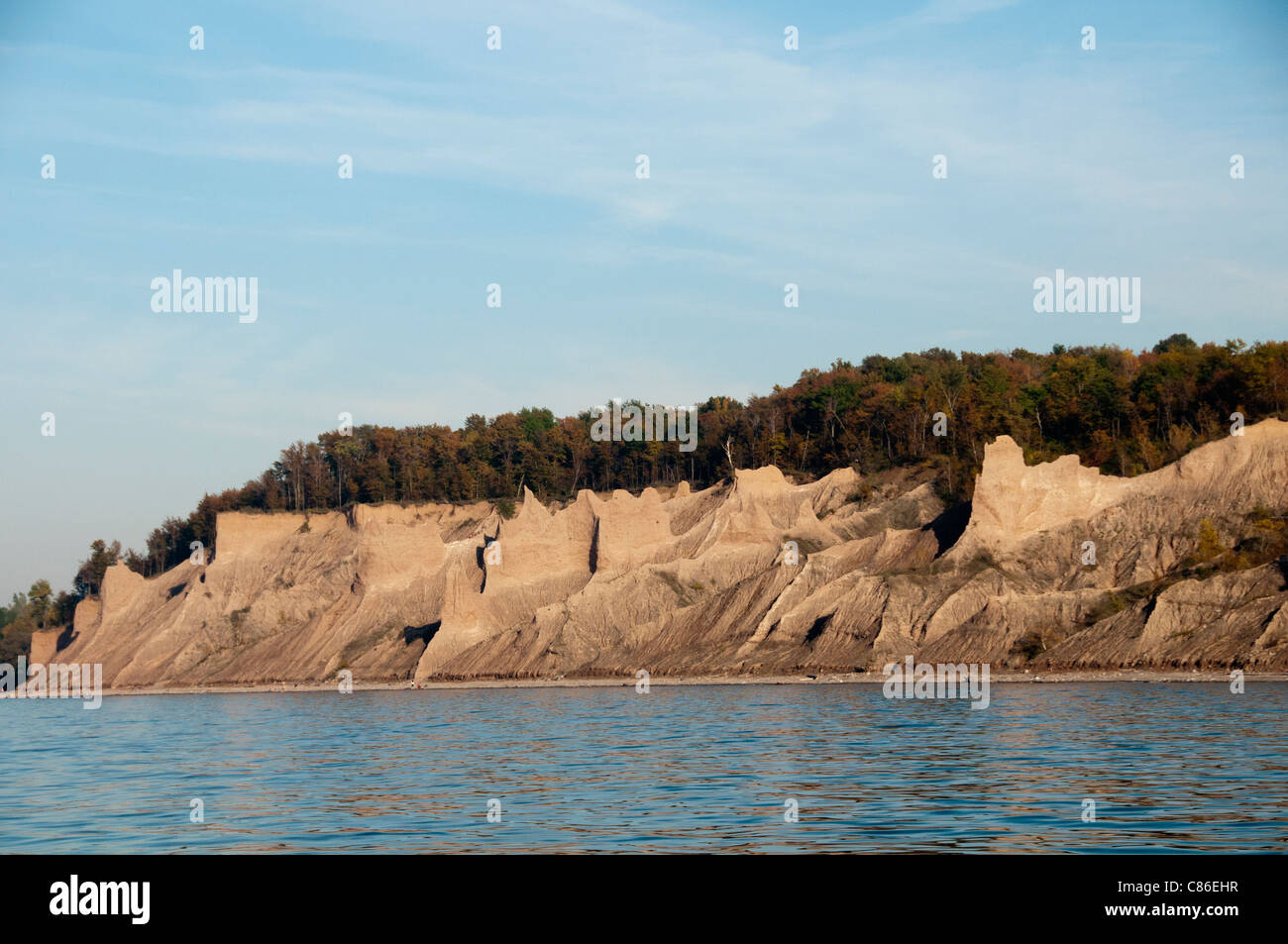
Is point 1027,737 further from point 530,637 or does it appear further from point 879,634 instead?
point 530,637

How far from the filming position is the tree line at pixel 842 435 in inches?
3698

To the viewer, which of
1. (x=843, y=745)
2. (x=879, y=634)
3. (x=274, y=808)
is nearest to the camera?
(x=274, y=808)

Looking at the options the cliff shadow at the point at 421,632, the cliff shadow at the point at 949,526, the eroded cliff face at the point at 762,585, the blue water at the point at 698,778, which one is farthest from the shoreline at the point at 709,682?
the cliff shadow at the point at 949,526

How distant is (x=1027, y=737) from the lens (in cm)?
3609

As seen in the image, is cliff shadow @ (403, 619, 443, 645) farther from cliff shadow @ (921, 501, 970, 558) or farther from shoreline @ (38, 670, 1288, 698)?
cliff shadow @ (921, 501, 970, 558)

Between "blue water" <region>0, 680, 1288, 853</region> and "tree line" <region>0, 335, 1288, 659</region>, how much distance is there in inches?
1609

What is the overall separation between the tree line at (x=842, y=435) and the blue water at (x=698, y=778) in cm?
4088

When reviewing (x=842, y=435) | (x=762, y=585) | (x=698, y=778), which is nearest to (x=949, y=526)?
(x=762, y=585)

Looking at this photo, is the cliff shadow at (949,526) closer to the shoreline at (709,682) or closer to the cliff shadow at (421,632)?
the shoreline at (709,682)

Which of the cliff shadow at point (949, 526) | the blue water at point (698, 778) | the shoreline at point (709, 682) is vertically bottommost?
the shoreline at point (709, 682)

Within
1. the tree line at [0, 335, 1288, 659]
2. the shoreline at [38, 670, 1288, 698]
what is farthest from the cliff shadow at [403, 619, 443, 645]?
the tree line at [0, 335, 1288, 659]
